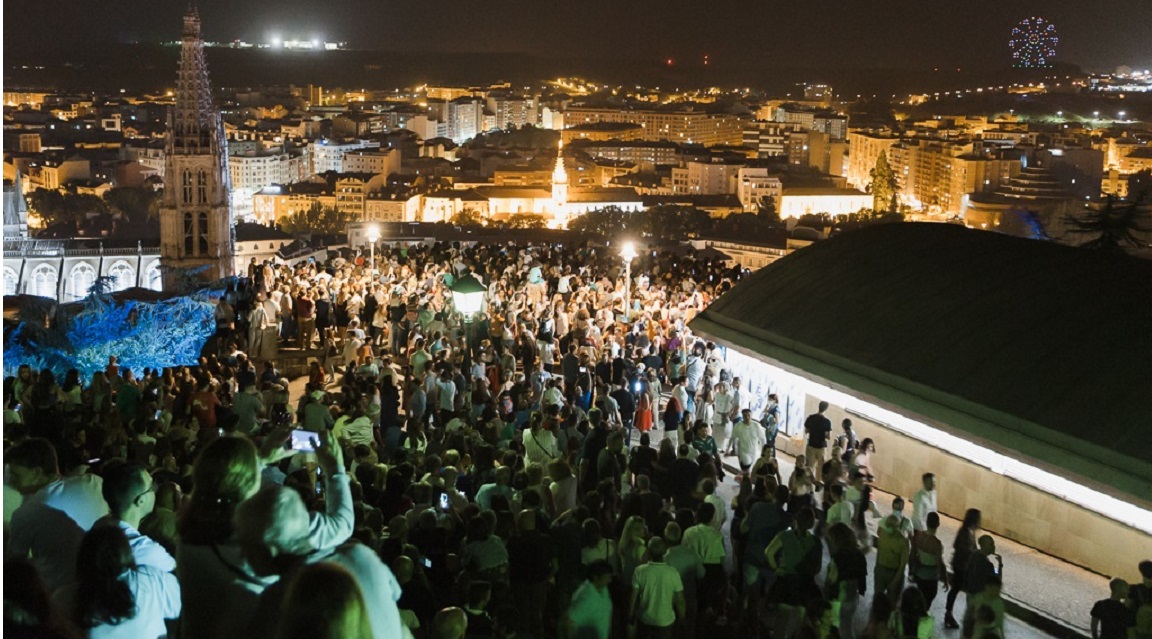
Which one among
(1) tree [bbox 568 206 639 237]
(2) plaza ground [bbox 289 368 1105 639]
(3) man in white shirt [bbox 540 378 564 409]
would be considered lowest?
(1) tree [bbox 568 206 639 237]

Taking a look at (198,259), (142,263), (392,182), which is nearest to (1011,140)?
(392,182)

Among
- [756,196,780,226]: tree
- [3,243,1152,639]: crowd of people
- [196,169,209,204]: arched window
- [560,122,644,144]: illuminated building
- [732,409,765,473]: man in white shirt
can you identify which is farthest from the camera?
[560,122,644,144]: illuminated building

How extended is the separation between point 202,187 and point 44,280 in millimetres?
20494

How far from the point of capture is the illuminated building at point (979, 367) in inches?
309

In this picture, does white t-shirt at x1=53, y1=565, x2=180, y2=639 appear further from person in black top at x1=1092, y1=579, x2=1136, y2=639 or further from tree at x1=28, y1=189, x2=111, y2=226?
tree at x1=28, y1=189, x2=111, y2=226

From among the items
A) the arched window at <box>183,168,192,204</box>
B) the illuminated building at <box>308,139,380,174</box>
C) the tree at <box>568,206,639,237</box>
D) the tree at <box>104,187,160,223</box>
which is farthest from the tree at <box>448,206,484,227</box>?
the arched window at <box>183,168,192,204</box>

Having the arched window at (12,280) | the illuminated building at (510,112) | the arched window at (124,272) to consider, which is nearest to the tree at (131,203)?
the arched window at (124,272)

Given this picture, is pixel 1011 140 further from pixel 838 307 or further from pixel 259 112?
pixel 838 307

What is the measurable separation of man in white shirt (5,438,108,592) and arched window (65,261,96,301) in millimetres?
57535

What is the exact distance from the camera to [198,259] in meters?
42.7

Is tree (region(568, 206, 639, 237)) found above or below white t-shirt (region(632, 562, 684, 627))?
below

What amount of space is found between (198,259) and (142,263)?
1815 centimetres

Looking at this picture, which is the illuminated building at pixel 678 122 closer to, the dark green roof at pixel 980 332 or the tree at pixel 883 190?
the tree at pixel 883 190

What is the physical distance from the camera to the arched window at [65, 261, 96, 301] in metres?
58.6
